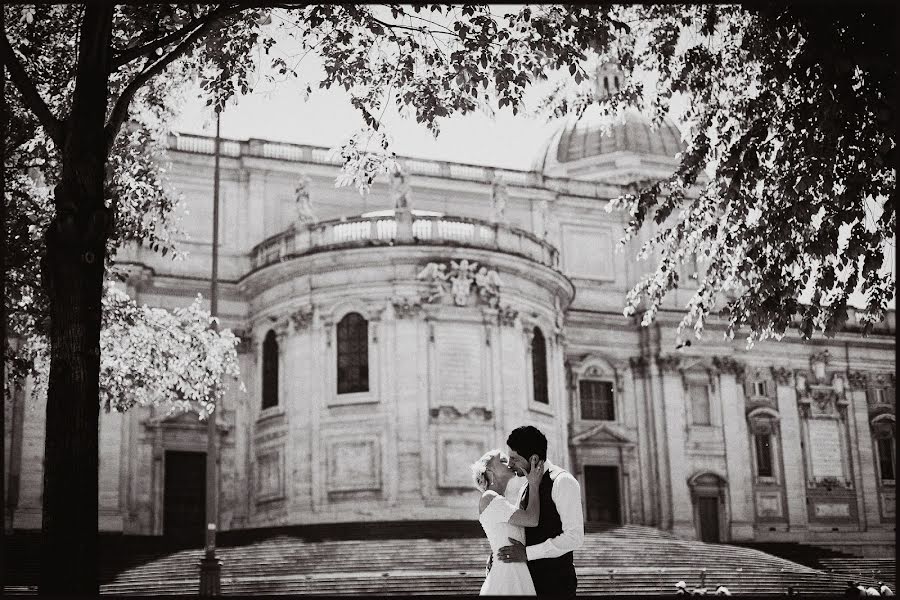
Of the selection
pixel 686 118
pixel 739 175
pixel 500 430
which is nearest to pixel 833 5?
pixel 739 175

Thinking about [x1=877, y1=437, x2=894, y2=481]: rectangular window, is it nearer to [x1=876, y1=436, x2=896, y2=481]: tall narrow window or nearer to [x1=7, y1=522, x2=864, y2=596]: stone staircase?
[x1=876, y1=436, x2=896, y2=481]: tall narrow window

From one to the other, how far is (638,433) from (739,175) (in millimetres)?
28474

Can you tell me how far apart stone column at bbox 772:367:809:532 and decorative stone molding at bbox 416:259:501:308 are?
575 inches

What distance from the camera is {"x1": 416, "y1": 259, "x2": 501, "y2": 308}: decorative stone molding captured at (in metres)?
33.5

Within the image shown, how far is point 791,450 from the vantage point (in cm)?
4331

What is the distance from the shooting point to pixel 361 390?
3353 cm

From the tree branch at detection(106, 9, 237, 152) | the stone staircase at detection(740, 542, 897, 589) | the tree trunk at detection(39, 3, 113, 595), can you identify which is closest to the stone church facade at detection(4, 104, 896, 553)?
the stone staircase at detection(740, 542, 897, 589)

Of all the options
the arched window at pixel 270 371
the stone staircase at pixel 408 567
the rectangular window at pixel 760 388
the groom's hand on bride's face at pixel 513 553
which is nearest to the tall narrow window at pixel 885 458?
the rectangular window at pixel 760 388

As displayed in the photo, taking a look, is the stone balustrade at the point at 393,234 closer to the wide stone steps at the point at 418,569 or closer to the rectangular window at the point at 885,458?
the wide stone steps at the point at 418,569

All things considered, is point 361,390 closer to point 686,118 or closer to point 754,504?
point 754,504

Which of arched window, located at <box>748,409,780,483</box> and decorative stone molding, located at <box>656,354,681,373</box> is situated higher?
decorative stone molding, located at <box>656,354,681,373</box>

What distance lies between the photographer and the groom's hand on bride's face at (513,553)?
8141mm

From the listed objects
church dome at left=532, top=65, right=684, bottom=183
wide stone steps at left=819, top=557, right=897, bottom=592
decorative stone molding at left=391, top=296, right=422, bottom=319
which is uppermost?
church dome at left=532, top=65, right=684, bottom=183

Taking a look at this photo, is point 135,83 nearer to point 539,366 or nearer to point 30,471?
point 30,471
